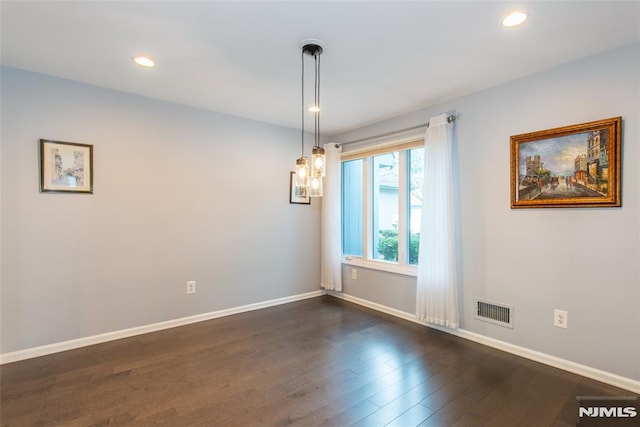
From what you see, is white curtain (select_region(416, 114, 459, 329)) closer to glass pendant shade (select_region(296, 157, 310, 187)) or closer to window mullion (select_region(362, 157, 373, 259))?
window mullion (select_region(362, 157, 373, 259))

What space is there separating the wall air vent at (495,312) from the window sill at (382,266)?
0.76m

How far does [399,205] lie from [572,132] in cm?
179

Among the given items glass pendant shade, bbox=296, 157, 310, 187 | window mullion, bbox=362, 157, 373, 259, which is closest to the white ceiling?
glass pendant shade, bbox=296, 157, 310, 187

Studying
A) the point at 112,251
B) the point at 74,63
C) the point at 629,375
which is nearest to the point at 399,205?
the point at 629,375

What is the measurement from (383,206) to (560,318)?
2.19 meters

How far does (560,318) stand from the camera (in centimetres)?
251

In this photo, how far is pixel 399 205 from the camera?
3812 mm

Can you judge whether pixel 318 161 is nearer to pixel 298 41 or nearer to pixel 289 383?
pixel 298 41

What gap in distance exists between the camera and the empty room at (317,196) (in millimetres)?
1978

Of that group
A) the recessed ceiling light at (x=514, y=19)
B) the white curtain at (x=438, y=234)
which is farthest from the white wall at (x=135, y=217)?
the recessed ceiling light at (x=514, y=19)

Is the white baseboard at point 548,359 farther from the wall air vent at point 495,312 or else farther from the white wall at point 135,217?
the white wall at point 135,217

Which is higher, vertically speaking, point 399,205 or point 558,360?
point 399,205

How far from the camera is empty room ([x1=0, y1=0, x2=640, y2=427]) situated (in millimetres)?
1978

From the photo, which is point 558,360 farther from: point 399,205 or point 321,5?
point 321,5
